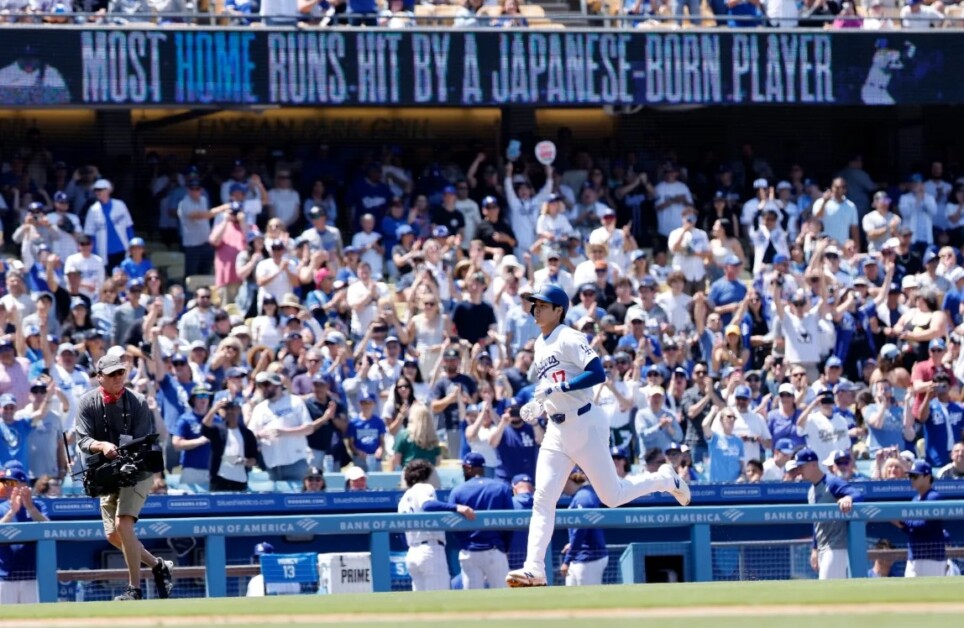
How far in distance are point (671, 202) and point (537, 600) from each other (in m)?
12.5

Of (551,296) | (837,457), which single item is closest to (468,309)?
(837,457)

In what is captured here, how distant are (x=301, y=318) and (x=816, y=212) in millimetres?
6303

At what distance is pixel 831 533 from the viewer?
12453 millimetres

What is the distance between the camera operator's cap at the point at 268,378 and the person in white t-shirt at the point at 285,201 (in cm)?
449

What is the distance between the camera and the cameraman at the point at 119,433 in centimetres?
1016

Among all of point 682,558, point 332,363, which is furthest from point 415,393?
point 682,558

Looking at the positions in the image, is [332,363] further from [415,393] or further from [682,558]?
[682,558]

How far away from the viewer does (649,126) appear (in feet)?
77.4

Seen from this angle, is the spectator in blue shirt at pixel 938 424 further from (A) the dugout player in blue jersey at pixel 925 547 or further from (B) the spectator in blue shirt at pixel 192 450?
(B) the spectator in blue shirt at pixel 192 450

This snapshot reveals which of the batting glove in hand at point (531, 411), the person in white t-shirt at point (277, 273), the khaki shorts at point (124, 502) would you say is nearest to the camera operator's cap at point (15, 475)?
the khaki shorts at point (124, 502)

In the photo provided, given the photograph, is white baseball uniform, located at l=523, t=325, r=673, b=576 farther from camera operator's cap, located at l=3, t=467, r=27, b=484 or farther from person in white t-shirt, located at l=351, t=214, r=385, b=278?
person in white t-shirt, located at l=351, t=214, r=385, b=278

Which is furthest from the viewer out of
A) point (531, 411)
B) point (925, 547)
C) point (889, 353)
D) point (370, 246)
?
point (370, 246)

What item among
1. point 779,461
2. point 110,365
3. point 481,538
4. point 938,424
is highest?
point 110,365

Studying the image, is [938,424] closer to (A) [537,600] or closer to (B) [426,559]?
(B) [426,559]
